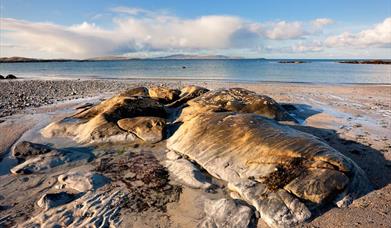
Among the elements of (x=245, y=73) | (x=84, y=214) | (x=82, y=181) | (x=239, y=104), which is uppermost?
(x=239, y=104)

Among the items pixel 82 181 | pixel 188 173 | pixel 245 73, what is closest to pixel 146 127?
pixel 188 173

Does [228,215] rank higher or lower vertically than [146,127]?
lower

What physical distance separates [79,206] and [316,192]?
3845 millimetres

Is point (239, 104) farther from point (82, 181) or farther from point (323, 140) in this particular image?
point (82, 181)

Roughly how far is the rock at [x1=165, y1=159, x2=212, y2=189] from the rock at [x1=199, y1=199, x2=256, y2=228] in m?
0.80

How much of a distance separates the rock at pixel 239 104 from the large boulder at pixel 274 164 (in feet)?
10.8

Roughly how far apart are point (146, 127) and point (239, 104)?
3772 millimetres

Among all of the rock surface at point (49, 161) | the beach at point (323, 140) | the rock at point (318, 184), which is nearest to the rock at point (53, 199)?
the beach at point (323, 140)

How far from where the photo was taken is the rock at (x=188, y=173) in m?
6.09

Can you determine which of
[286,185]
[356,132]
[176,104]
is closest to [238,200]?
[286,185]

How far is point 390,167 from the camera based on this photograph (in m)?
6.97

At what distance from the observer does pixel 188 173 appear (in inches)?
254

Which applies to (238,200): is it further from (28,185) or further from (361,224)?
(28,185)

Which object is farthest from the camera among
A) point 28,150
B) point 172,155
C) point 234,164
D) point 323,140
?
point 323,140
